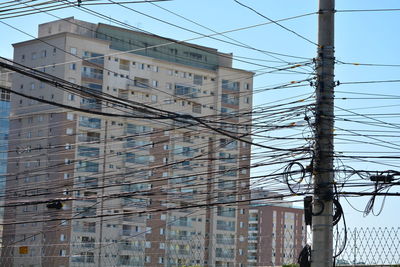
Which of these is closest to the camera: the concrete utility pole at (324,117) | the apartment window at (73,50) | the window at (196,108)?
the concrete utility pole at (324,117)

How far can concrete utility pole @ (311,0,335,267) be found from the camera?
19391mm

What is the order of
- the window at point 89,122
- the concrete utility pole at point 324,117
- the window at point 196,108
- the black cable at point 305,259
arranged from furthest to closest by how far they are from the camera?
the window at point 196,108
the window at point 89,122
the black cable at point 305,259
the concrete utility pole at point 324,117

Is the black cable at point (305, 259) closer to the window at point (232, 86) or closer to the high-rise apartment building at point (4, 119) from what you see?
the high-rise apartment building at point (4, 119)

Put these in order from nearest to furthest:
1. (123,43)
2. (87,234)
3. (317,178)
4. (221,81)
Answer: (317,178) → (87,234) → (123,43) → (221,81)

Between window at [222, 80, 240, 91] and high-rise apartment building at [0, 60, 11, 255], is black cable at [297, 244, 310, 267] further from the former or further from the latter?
window at [222, 80, 240, 91]

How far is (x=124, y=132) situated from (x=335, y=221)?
67908mm

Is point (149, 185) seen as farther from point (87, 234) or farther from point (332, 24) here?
point (332, 24)

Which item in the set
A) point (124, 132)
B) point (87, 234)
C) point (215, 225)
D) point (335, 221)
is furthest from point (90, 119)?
point (335, 221)

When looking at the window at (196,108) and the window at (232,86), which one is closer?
the window at (196,108)

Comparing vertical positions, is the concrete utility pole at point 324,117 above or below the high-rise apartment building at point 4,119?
below

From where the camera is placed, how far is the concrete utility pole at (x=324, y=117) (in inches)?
763

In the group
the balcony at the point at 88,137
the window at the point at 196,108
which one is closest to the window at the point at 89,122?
the balcony at the point at 88,137

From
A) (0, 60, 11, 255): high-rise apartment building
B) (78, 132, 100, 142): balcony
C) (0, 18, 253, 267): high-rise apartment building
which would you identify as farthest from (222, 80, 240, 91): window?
(0, 60, 11, 255): high-rise apartment building

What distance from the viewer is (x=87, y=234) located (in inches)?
3223
